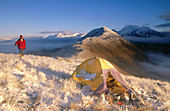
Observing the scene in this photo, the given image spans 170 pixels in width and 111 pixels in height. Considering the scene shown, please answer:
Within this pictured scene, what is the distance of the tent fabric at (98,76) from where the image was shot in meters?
6.34

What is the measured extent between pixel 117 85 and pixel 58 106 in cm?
409

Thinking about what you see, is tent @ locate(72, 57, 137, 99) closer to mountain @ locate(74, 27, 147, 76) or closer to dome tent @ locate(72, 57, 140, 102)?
dome tent @ locate(72, 57, 140, 102)

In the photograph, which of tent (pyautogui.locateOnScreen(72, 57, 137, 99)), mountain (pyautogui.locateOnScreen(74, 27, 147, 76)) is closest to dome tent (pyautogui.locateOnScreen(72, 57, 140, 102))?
tent (pyautogui.locateOnScreen(72, 57, 137, 99))

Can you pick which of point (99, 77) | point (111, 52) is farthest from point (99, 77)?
point (111, 52)

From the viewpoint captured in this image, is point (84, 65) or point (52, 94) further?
point (84, 65)

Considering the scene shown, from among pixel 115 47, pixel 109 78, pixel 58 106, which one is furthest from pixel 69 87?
pixel 115 47

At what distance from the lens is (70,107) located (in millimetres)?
4199

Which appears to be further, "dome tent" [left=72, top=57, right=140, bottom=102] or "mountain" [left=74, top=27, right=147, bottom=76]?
"mountain" [left=74, top=27, right=147, bottom=76]

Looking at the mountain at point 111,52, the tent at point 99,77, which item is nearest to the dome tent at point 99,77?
the tent at point 99,77

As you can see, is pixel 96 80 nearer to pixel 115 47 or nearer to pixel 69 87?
pixel 69 87

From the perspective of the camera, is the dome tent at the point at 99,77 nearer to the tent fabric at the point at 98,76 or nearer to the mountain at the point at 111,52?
the tent fabric at the point at 98,76

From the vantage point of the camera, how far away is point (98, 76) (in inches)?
259

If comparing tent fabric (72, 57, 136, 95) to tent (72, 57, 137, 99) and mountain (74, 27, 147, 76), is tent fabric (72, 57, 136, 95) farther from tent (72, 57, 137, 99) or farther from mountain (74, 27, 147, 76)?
mountain (74, 27, 147, 76)

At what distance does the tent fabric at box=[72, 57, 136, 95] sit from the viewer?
6.34 m
